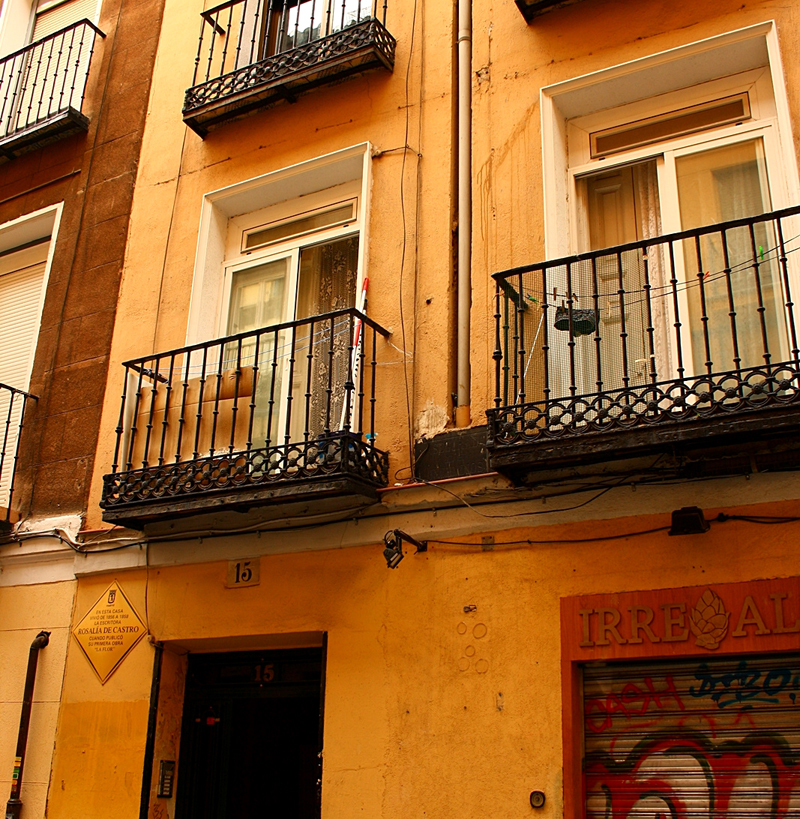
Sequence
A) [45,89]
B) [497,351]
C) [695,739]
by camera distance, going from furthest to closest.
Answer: [45,89] < [497,351] < [695,739]

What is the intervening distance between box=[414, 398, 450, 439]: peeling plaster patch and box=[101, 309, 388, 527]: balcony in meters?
0.31

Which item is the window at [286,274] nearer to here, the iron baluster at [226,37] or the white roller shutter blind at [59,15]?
the iron baluster at [226,37]

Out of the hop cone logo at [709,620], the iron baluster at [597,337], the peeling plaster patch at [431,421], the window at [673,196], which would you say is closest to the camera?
the hop cone logo at [709,620]

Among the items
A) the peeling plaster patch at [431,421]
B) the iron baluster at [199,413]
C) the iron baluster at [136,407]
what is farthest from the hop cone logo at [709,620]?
the iron baluster at [136,407]

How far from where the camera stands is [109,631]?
23.8 ft

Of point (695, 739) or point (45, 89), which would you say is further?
point (45, 89)

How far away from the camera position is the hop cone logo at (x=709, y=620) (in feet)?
16.6

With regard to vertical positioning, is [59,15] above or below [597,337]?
above

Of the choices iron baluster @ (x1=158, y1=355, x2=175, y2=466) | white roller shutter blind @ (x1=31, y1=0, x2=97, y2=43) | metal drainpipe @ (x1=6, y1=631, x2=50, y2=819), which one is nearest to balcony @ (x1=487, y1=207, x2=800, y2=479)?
iron baluster @ (x1=158, y1=355, x2=175, y2=466)

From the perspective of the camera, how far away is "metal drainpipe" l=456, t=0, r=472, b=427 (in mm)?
6508

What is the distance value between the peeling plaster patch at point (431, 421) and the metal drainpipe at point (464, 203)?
0.11m

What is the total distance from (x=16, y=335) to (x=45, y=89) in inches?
115

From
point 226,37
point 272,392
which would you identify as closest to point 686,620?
point 272,392

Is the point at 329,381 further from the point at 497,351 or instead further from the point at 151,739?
the point at 151,739
